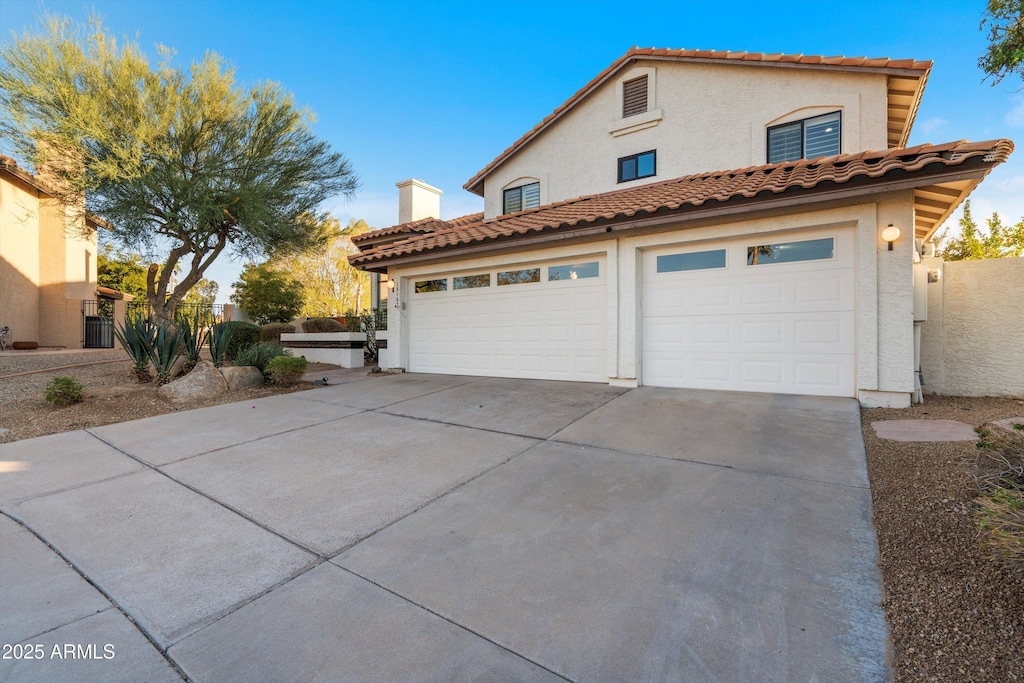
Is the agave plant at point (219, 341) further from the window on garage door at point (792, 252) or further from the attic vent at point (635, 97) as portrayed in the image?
the attic vent at point (635, 97)

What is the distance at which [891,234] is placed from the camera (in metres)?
5.62

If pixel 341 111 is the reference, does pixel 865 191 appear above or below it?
below

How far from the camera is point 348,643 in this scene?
6.40ft

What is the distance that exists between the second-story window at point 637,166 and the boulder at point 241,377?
926cm

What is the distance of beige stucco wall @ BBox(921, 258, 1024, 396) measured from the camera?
20.2 feet

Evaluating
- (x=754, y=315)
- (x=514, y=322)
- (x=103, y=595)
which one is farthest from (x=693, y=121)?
(x=103, y=595)

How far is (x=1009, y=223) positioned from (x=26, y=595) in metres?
24.2

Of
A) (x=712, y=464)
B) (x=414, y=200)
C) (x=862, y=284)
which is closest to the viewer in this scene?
(x=712, y=464)

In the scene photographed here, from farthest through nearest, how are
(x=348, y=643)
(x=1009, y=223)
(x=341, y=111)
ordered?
1. (x=1009, y=223)
2. (x=341, y=111)
3. (x=348, y=643)

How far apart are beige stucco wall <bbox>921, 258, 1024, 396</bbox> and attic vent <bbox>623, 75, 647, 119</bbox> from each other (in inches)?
268

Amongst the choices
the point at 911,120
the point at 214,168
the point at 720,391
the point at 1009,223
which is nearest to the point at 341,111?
the point at 214,168

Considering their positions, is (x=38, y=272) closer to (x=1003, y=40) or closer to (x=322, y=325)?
(x=322, y=325)

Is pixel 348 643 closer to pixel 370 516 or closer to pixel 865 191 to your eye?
pixel 370 516

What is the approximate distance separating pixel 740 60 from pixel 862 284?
6248 mm
